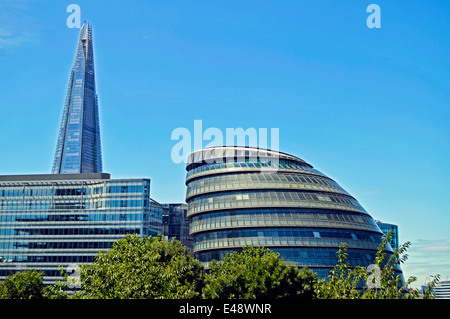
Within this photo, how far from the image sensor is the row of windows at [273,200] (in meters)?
97.8

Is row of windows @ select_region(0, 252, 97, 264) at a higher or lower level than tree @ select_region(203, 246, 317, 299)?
higher

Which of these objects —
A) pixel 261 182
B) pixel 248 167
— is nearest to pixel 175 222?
pixel 248 167

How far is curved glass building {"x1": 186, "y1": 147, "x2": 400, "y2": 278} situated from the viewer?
3696 inches

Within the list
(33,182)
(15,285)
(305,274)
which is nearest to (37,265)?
(33,182)

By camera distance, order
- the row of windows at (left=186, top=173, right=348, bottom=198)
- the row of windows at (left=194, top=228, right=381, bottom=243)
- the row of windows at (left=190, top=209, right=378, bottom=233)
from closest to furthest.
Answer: the row of windows at (left=194, top=228, right=381, bottom=243) → the row of windows at (left=190, top=209, right=378, bottom=233) → the row of windows at (left=186, top=173, right=348, bottom=198)

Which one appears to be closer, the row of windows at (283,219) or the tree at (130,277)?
the tree at (130,277)

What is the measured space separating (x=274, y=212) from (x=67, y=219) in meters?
73.7

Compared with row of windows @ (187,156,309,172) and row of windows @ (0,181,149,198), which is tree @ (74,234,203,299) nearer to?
row of windows @ (187,156,309,172)

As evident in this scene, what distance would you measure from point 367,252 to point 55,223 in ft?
304

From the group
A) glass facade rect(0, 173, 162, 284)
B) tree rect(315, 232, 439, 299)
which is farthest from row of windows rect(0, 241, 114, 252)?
tree rect(315, 232, 439, 299)

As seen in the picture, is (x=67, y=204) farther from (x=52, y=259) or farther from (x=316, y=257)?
(x=316, y=257)

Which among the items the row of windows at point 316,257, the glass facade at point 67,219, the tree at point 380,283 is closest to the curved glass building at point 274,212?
the row of windows at point 316,257

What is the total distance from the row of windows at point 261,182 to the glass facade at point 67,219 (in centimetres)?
3843

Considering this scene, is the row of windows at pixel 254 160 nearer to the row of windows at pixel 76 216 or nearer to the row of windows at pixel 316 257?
the row of windows at pixel 316 257
